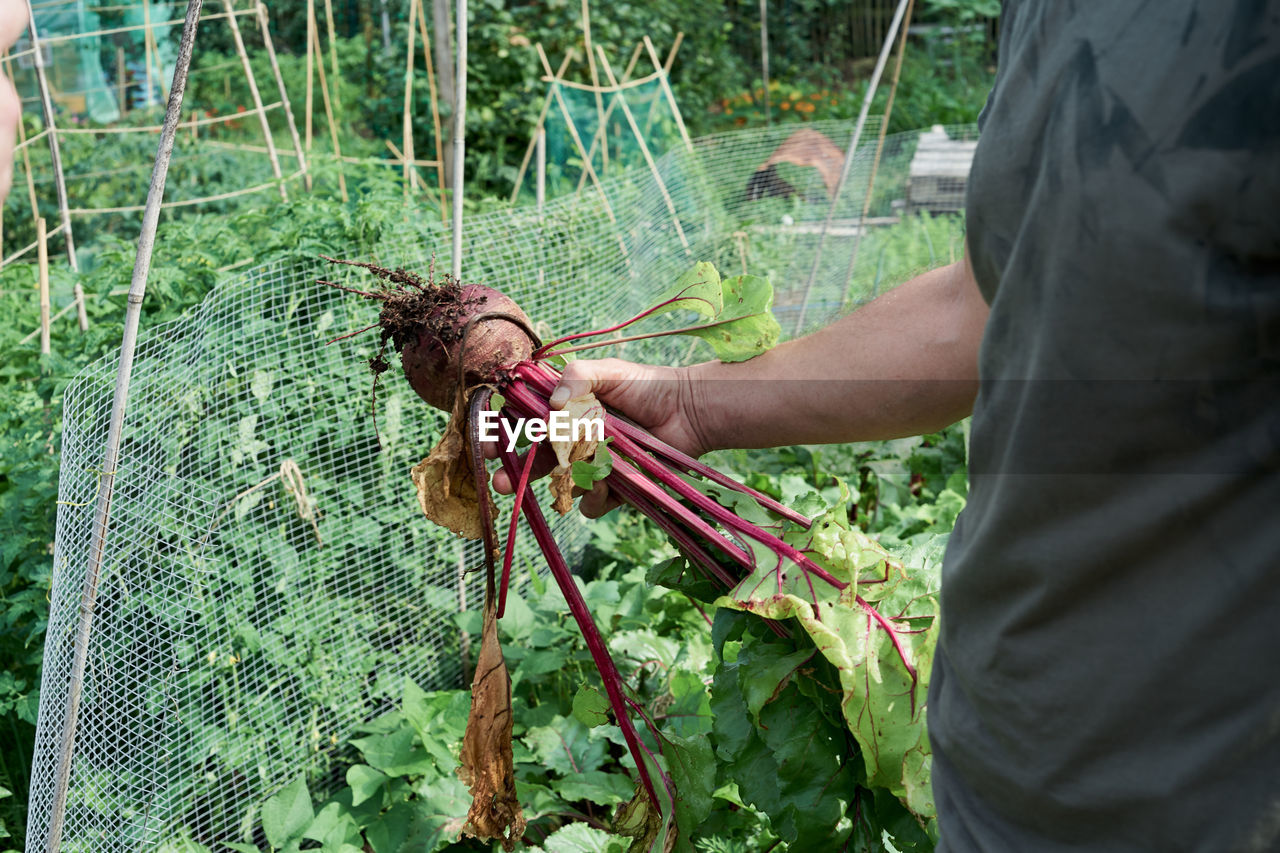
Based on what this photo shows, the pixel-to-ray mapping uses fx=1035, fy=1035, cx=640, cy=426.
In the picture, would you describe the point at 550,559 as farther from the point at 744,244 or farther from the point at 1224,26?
the point at 744,244

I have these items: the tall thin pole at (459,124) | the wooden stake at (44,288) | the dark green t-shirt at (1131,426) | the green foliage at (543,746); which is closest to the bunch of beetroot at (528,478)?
the green foliage at (543,746)

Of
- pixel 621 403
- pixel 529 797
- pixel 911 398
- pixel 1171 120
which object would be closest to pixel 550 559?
pixel 621 403

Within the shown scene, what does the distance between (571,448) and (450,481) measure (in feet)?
0.86

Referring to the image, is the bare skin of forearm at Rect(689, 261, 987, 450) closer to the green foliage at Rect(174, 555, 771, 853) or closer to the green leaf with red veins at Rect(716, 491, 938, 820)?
the green leaf with red veins at Rect(716, 491, 938, 820)

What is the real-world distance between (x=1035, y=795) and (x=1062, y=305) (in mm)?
426

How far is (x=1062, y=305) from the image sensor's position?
0.81 meters

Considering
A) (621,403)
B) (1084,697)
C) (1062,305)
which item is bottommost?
(621,403)

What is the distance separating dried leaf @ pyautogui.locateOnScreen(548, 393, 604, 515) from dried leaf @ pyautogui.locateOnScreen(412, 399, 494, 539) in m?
0.14

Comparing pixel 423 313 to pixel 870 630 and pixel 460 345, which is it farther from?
pixel 870 630

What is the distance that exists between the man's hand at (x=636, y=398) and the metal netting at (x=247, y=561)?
1.02 m

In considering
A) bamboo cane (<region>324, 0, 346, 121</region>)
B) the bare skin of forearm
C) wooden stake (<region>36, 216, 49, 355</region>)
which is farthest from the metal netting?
bamboo cane (<region>324, 0, 346, 121</region>)

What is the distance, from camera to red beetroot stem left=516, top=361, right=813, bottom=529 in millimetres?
1704

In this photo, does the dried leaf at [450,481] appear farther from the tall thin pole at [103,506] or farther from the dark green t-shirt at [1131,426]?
the dark green t-shirt at [1131,426]

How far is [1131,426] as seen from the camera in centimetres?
81
